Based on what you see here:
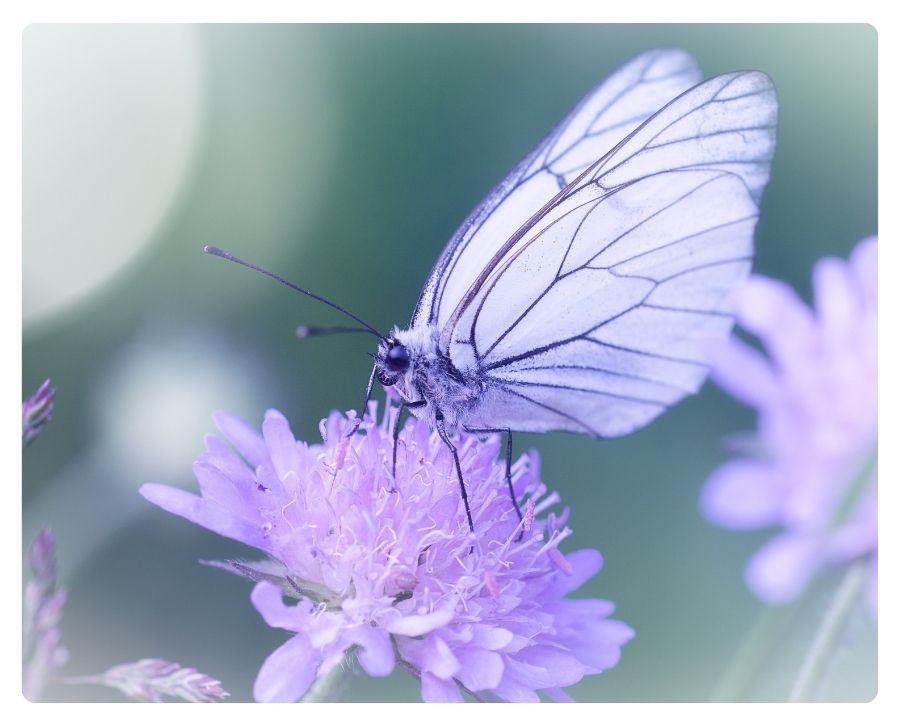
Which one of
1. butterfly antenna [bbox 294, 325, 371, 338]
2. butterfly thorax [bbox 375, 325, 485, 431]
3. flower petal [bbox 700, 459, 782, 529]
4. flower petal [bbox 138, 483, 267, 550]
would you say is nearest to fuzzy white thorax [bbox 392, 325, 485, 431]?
butterfly thorax [bbox 375, 325, 485, 431]

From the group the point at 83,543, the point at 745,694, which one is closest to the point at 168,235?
the point at 83,543

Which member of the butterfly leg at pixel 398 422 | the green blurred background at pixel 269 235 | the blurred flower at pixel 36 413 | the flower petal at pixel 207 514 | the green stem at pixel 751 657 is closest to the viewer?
the flower petal at pixel 207 514

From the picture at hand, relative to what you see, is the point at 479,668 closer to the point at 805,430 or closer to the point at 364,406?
the point at 364,406

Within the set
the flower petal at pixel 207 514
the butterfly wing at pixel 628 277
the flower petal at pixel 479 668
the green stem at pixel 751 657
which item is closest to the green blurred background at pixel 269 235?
the green stem at pixel 751 657

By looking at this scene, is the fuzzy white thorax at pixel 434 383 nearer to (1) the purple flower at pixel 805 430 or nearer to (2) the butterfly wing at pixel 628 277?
(2) the butterfly wing at pixel 628 277

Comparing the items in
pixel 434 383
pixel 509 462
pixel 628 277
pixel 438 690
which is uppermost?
pixel 628 277

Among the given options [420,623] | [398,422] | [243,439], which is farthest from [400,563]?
[243,439]

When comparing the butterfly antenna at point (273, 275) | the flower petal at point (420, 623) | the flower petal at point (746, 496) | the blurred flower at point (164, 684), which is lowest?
the blurred flower at point (164, 684)
